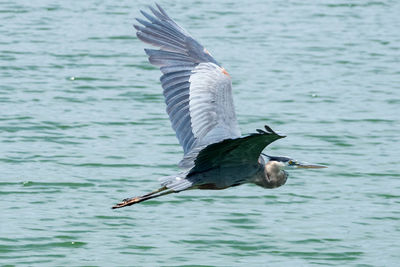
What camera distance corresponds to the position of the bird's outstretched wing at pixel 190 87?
7879mm

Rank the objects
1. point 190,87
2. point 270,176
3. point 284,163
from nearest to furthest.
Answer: point 190,87, point 270,176, point 284,163

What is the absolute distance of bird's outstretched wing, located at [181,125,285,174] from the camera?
7.17 m

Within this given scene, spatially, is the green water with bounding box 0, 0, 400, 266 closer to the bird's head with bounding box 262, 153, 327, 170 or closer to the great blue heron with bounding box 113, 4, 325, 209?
the bird's head with bounding box 262, 153, 327, 170

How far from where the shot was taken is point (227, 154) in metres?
7.55

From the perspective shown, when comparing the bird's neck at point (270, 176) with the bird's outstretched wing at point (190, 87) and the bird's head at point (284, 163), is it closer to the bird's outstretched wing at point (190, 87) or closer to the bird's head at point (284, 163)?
the bird's head at point (284, 163)

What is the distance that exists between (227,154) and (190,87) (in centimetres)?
73

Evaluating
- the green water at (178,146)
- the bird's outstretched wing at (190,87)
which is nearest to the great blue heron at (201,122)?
the bird's outstretched wing at (190,87)

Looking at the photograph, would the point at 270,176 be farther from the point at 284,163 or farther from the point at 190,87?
the point at 190,87

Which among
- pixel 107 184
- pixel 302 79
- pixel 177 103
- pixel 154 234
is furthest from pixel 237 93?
pixel 177 103

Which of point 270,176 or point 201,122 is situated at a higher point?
point 201,122

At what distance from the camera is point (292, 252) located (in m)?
9.02

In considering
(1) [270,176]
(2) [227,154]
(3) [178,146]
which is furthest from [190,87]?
(3) [178,146]

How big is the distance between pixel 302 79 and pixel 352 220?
18.6 feet

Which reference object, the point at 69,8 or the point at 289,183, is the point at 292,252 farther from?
the point at 69,8
